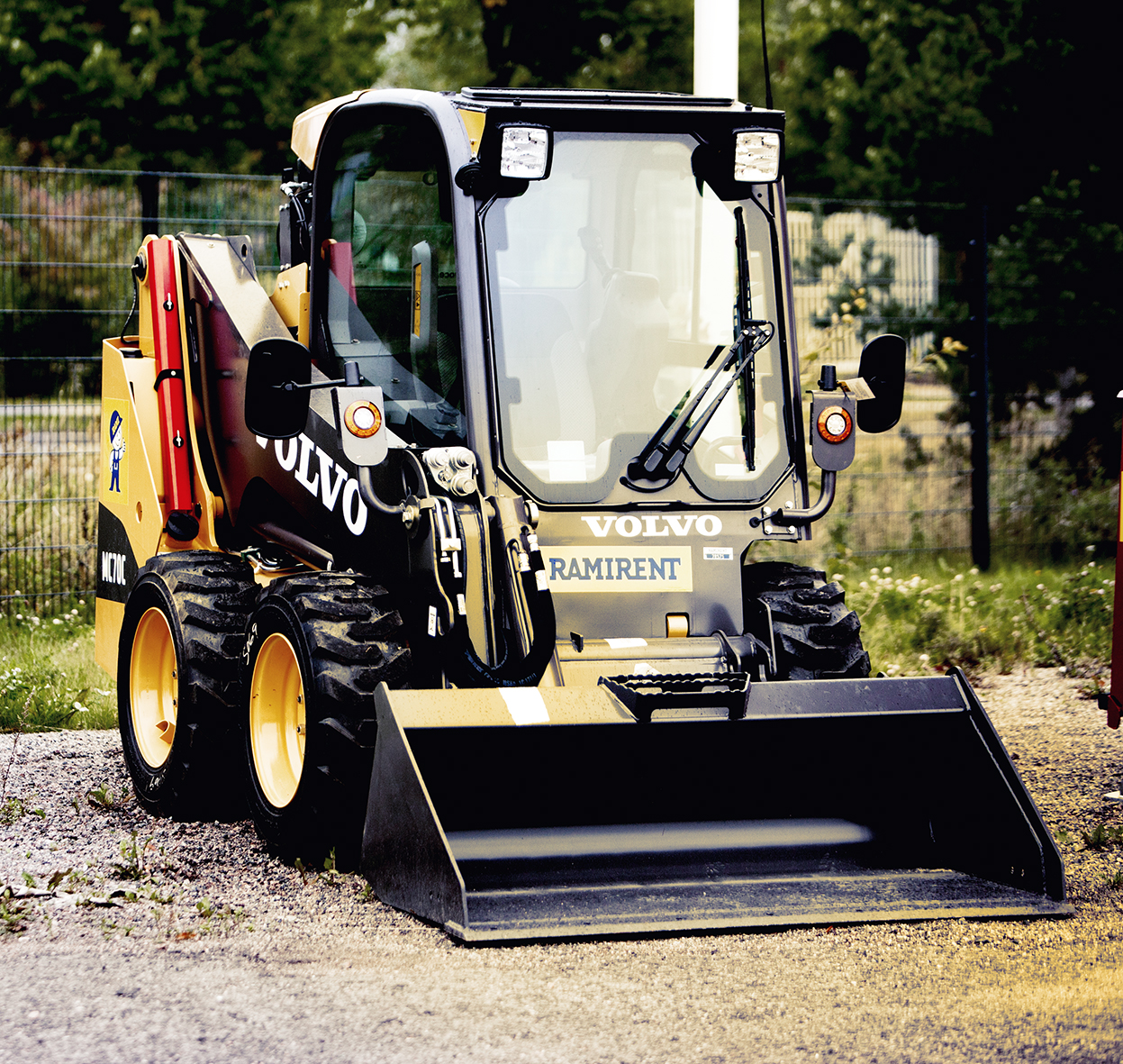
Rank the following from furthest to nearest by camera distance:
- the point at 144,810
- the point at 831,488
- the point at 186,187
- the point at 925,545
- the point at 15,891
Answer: the point at 925,545
the point at 186,187
the point at 144,810
the point at 831,488
the point at 15,891

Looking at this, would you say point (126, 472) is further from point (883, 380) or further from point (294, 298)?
point (883, 380)

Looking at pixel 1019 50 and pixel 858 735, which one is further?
pixel 1019 50

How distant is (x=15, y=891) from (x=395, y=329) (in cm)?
225

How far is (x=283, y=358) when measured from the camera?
530cm

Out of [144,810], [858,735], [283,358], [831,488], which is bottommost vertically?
[144,810]

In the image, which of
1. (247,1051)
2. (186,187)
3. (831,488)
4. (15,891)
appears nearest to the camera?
(247,1051)

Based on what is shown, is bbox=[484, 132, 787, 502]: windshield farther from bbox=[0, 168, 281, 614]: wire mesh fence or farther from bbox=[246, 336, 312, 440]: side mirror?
bbox=[0, 168, 281, 614]: wire mesh fence

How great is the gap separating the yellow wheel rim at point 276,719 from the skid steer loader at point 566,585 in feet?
0.04

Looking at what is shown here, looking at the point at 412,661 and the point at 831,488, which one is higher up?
the point at 831,488

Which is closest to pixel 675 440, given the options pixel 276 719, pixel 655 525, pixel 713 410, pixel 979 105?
pixel 713 410

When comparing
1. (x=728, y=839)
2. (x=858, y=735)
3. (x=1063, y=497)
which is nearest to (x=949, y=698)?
(x=858, y=735)

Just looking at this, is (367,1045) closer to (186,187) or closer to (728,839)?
(728,839)

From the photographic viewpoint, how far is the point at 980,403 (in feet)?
38.0

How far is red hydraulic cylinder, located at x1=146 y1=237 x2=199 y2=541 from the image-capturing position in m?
6.82
